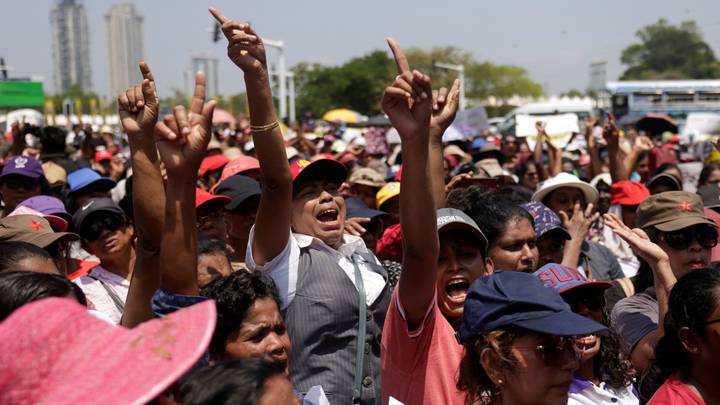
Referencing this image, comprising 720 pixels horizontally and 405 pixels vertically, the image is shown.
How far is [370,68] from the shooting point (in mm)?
77562

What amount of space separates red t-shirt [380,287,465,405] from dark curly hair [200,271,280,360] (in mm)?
488

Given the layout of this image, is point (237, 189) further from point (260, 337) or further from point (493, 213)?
point (260, 337)

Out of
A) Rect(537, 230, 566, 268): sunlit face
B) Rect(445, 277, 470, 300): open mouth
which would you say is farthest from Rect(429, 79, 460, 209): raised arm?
Rect(537, 230, 566, 268): sunlit face

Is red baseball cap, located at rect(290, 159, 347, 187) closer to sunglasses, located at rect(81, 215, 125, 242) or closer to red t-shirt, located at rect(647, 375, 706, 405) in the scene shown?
sunglasses, located at rect(81, 215, 125, 242)

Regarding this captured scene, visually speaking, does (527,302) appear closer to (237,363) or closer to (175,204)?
(237,363)

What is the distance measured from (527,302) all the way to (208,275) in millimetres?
1559

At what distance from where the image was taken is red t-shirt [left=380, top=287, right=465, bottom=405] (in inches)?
107

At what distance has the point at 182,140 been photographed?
2598 millimetres

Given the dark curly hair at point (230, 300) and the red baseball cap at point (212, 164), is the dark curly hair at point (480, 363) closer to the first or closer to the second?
the dark curly hair at point (230, 300)

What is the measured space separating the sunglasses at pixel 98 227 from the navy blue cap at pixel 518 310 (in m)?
2.64

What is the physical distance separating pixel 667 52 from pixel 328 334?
126032 mm

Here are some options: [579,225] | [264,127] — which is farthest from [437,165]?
[579,225]

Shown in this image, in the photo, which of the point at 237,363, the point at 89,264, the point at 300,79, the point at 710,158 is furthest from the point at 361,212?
→ the point at 300,79

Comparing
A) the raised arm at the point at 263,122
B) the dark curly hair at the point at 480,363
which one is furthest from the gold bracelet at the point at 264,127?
the dark curly hair at the point at 480,363
